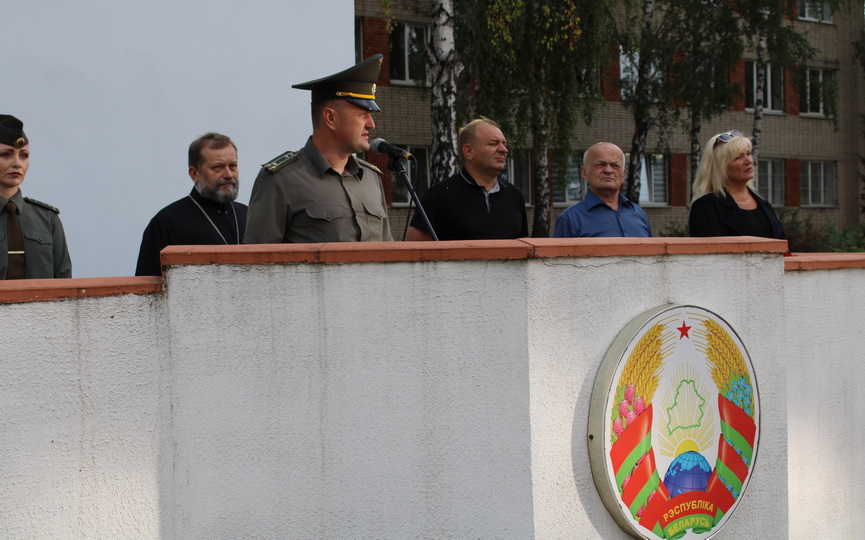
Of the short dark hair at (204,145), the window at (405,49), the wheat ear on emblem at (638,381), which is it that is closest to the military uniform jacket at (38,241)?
the short dark hair at (204,145)

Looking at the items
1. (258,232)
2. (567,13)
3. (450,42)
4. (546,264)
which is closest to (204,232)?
(258,232)

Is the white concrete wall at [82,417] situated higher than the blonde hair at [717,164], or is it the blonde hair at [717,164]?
the blonde hair at [717,164]

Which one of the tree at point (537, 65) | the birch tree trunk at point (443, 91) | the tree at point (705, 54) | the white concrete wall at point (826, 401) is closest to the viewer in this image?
the white concrete wall at point (826, 401)

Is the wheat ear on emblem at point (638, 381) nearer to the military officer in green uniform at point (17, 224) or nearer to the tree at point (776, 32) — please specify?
the military officer in green uniform at point (17, 224)

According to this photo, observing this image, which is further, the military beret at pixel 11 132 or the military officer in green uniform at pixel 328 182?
the military beret at pixel 11 132

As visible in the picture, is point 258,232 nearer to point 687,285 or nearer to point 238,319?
point 238,319

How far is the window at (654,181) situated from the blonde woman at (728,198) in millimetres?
21958

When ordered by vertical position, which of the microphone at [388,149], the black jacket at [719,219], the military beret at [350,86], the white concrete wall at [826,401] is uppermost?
the military beret at [350,86]

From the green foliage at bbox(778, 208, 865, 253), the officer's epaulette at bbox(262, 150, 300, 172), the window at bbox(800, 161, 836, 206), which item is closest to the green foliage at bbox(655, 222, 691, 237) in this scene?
the green foliage at bbox(778, 208, 865, 253)

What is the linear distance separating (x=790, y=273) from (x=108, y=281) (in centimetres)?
261

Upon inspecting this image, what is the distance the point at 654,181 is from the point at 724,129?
2.92 metres

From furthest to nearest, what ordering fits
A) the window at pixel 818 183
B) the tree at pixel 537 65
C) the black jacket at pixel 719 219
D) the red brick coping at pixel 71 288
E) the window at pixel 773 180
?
1. the window at pixel 818 183
2. the window at pixel 773 180
3. the tree at pixel 537 65
4. the black jacket at pixel 719 219
5. the red brick coping at pixel 71 288

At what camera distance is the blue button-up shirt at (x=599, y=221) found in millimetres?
4492

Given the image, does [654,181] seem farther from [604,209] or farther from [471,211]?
[471,211]
